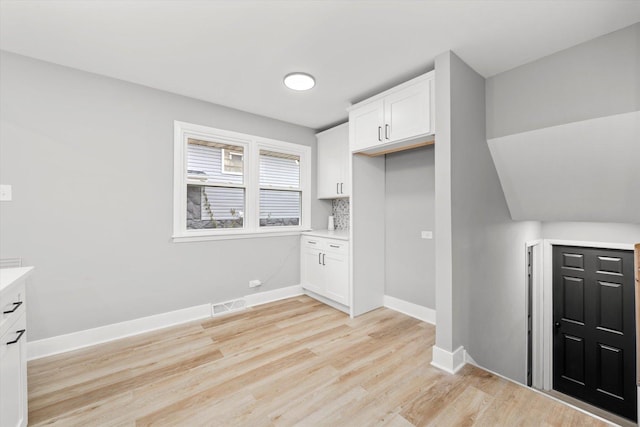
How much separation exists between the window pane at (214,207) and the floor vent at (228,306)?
3.16 feet

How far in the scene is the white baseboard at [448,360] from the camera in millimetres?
2154

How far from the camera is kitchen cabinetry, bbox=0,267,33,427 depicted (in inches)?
49.8

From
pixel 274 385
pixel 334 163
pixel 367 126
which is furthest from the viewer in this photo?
pixel 334 163

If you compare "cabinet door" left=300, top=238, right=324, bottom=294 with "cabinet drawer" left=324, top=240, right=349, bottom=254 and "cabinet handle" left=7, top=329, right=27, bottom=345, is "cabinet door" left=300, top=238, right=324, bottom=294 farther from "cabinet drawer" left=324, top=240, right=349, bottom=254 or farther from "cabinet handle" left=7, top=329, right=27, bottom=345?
"cabinet handle" left=7, top=329, right=27, bottom=345

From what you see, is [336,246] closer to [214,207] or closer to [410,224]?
[410,224]

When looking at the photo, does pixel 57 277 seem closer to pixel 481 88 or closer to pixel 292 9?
pixel 292 9

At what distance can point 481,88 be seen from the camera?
8.50ft

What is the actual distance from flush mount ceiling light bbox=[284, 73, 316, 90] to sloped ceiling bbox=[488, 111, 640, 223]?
187cm

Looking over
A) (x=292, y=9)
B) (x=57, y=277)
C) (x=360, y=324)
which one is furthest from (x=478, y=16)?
(x=57, y=277)

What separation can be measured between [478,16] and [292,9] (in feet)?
4.15

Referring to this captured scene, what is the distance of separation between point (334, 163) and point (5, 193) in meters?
3.32

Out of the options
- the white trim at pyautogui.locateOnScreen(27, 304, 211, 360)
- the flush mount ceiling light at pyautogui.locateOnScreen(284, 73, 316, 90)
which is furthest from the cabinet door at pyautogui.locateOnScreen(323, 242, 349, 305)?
the flush mount ceiling light at pyautogui.locateOnScreen(284, 73, 316, 90)

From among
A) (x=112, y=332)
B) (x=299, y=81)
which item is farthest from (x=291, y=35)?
(x=112, y=332)

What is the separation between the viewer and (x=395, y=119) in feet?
8.77
